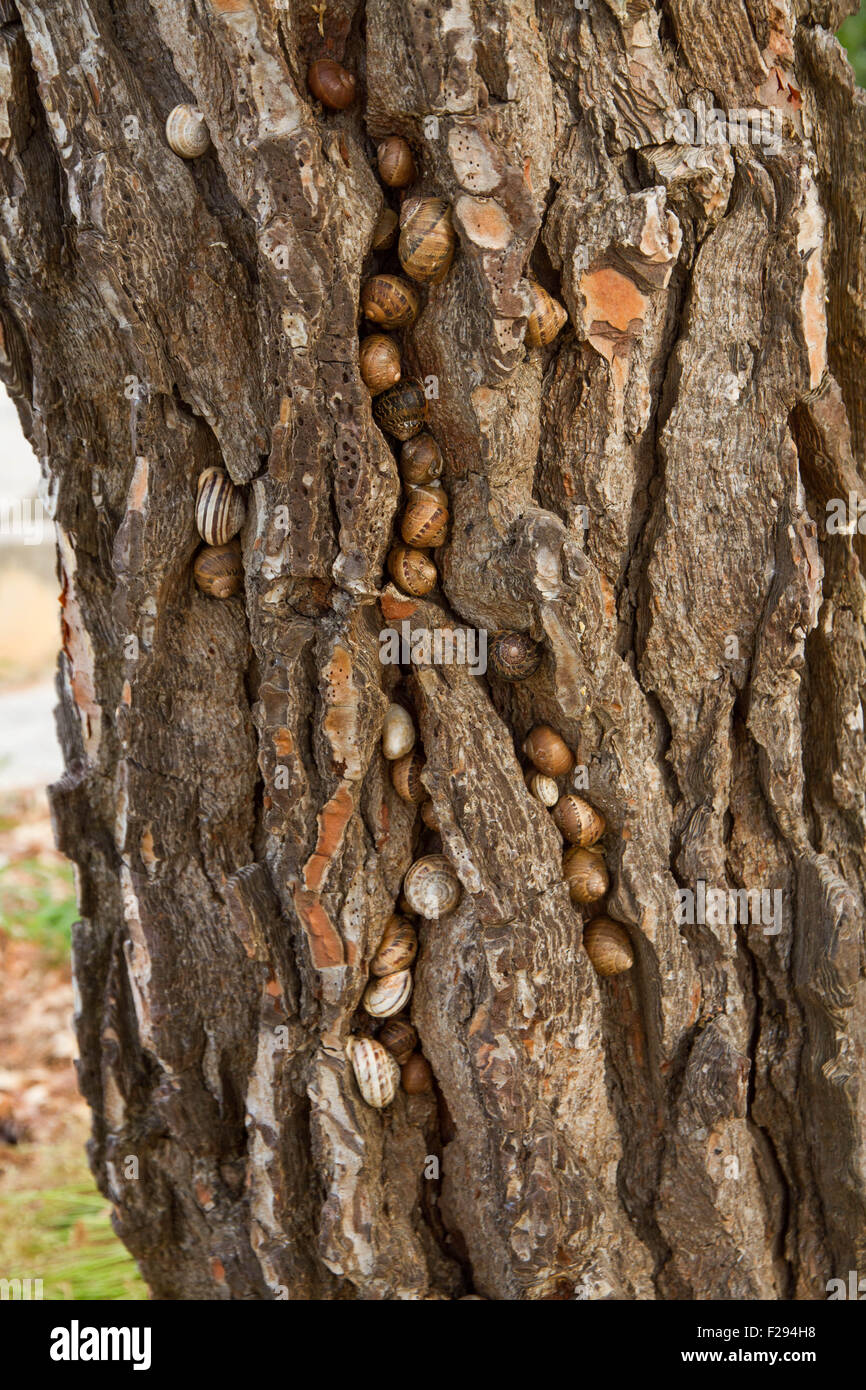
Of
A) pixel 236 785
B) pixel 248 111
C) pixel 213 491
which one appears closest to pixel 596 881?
pixel 236 785

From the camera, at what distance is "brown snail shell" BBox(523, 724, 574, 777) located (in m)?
1.65

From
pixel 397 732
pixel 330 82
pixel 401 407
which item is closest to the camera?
pixel 330 82

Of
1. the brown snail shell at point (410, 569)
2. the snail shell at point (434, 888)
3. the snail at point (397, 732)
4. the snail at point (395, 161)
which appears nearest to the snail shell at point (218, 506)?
the brown snail shell at point (410, 569)

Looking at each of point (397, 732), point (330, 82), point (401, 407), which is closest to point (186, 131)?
point (330, 82)

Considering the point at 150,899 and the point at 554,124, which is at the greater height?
the point at 554,124

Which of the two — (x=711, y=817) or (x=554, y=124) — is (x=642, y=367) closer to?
(x=554, y=124)

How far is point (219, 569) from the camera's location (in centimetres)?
167

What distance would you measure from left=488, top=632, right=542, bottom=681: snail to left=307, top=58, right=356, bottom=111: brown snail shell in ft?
2.87

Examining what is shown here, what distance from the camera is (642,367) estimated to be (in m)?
1.60

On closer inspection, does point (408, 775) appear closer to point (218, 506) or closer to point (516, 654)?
point (516, 654)

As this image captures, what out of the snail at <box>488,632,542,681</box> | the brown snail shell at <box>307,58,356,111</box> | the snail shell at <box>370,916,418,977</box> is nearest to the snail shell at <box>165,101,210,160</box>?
the brown snail shell at <box>307,58,356,111</box>

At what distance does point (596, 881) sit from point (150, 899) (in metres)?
0.84

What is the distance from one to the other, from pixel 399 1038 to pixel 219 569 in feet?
3.02

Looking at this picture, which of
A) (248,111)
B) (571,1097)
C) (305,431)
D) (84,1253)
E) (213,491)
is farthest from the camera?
(84,1253)
